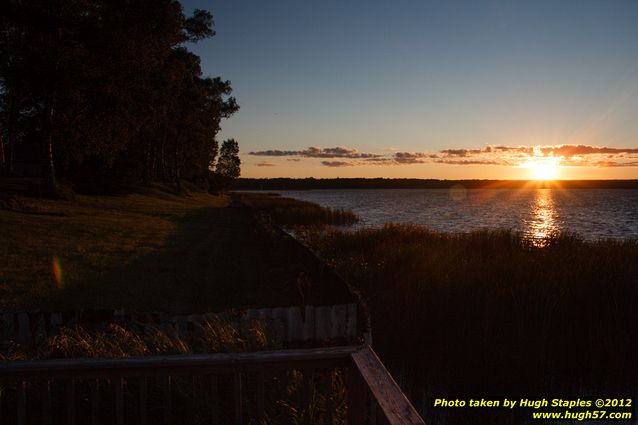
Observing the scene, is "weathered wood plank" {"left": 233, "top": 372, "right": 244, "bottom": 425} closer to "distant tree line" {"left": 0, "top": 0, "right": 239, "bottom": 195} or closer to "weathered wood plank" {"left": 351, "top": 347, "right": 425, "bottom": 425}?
"weathered wood plank" {"left": 351, "top": 347, "right": 425, "bottom": 425}

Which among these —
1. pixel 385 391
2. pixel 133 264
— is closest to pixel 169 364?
pixel 385 391

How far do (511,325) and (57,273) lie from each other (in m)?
9.84

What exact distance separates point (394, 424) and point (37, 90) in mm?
25954

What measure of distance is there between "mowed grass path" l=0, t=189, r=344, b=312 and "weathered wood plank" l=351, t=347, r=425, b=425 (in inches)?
193

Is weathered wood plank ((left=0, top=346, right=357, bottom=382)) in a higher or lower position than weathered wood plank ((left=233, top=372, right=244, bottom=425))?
higher

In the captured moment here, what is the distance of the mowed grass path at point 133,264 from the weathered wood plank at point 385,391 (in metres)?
4.91

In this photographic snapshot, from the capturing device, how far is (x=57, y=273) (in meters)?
10.8

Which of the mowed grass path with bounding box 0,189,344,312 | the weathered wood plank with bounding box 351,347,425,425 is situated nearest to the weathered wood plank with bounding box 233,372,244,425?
the weathered wood plank with bounding box 351,347,425,425

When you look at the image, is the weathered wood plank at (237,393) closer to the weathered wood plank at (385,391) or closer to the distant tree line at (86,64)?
the weathered wood plank at (385,391)

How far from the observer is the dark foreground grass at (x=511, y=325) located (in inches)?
269

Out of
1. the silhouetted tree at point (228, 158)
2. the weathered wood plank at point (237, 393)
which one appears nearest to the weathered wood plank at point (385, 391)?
the weathered wood plank at point (237, 393)

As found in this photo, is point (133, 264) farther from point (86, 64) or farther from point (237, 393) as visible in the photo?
point (86, 64)

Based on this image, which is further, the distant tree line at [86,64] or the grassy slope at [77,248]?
the distant tree line at [86,64]

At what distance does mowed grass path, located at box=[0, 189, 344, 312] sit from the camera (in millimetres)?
9648
